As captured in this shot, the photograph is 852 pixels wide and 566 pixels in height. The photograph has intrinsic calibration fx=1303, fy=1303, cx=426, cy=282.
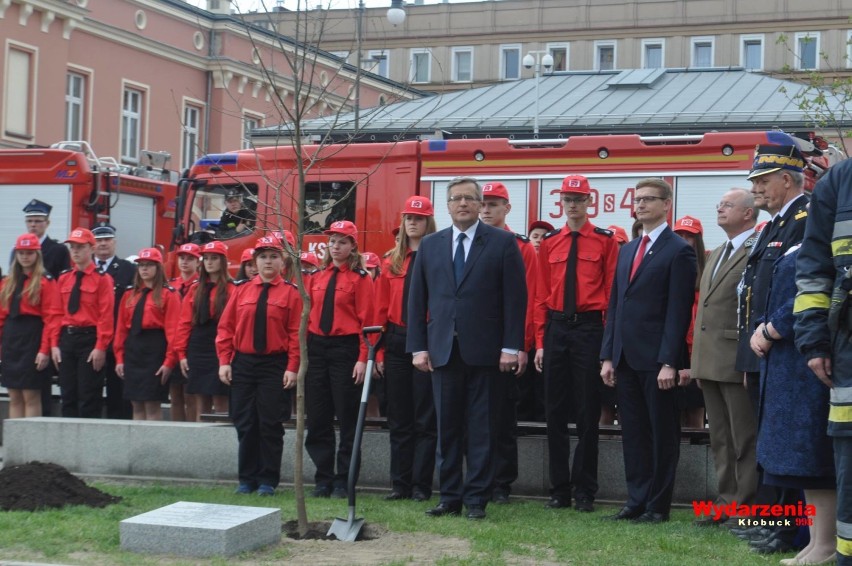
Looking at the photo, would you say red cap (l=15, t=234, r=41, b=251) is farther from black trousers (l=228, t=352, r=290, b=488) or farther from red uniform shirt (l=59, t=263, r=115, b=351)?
black trousers (l=228, t=352, r=290, b=488)

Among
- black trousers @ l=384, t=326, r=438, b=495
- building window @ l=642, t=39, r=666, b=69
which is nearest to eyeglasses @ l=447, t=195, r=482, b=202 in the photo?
black trousers @ l=384, t=326, r=438, b=495

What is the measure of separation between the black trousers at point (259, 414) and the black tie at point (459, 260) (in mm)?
1972

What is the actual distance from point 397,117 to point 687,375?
20476 mm

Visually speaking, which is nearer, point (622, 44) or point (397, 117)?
point (397, 117)

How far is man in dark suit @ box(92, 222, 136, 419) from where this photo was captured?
44.3 ft

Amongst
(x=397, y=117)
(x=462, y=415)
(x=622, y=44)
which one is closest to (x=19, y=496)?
(x=462, y=415)

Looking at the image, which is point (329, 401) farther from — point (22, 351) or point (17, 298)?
point (17, 298)

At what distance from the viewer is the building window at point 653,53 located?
6638 cm

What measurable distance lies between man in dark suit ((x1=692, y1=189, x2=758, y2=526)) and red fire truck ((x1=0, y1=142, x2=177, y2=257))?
1381 centimetres

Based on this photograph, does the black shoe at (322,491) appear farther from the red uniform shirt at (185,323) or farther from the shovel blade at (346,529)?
the red uniform shirt at (185,323)

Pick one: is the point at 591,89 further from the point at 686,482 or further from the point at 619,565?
the point at 619,565

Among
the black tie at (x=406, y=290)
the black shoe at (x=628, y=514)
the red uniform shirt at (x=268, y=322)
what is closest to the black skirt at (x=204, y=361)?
the red uniform shirt at (x=268, y=322)

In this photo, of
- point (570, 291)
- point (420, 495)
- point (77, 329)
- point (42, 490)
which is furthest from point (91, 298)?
point (570, 291)

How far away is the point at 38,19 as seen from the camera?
34.1 metres
